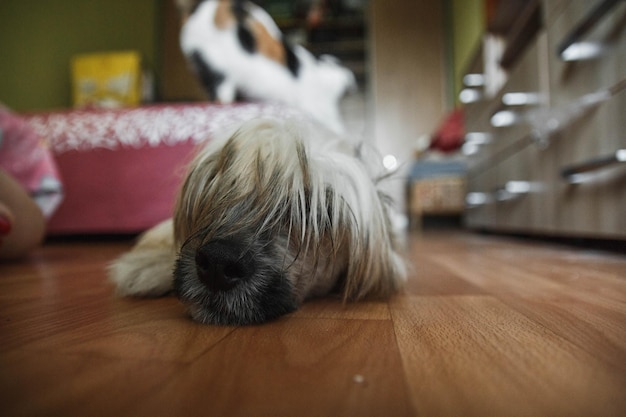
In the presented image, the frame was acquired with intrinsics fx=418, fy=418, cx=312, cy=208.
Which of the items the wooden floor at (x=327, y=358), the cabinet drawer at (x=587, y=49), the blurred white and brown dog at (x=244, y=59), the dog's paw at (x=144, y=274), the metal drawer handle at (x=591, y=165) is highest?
the blurred white and brown dog at (x=244, y=59)

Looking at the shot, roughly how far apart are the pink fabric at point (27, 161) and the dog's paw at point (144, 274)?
1015 millimetres

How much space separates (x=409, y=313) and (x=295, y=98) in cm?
199

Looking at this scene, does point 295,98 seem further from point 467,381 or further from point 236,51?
point 467,381

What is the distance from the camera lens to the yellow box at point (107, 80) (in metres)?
5.12

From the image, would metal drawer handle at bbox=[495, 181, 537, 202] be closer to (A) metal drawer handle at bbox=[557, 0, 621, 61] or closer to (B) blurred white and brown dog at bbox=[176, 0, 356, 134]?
(A) metal drawer handle at bbox=[557, 0, 621, 61]

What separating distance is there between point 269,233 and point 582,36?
5.11 feet

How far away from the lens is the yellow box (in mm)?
5121

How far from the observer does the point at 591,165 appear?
1.52 metres

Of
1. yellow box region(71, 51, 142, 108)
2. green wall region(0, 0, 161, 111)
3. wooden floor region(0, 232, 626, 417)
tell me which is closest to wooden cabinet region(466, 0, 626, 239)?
wooden floor region(0, 232, 626, 417)

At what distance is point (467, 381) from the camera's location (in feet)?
1.50

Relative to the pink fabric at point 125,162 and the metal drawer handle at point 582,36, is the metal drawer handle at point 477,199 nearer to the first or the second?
the metal drawer handle at point 582,36

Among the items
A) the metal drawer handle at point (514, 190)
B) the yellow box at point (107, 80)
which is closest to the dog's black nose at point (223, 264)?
the metal drawer handle at point (514, 190)

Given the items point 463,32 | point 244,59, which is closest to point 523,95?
point 244,59

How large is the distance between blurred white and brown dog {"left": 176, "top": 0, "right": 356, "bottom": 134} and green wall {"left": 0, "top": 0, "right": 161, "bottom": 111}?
3.95 meters
